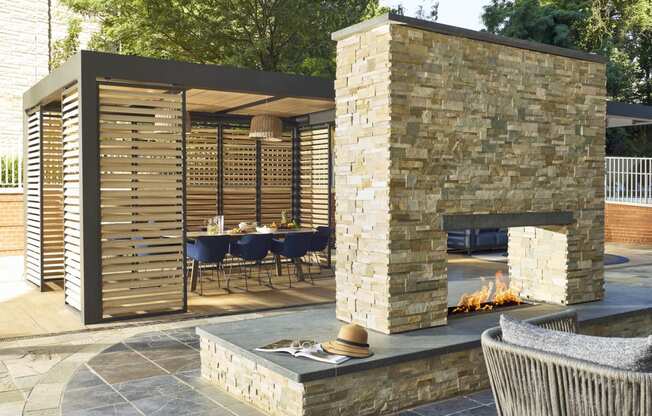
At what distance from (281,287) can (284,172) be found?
3.89 meters

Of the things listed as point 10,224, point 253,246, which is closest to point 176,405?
point 253,246

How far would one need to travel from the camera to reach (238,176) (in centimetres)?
1251

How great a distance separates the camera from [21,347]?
6066mm

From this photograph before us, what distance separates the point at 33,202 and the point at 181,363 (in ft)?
19.5

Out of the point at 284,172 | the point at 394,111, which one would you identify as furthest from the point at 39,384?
the point at 284,172

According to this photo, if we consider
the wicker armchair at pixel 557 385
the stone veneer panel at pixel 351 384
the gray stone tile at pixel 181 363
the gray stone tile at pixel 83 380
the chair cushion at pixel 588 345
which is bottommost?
the gray stone tile at pixel 83 380

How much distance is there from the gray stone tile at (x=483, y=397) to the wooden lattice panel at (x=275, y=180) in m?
8.33

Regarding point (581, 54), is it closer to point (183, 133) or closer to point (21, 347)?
point (183, 133)

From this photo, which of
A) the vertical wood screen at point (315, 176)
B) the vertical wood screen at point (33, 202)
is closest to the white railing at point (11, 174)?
the vertical wood screen at point (33, 202)

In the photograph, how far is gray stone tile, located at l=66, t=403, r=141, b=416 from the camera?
4180mm

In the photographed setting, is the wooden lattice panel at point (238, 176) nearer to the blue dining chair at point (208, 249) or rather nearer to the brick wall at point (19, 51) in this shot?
the blue dining chair at point (208, 249)

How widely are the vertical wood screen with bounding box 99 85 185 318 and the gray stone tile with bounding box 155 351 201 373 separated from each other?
6.68ft

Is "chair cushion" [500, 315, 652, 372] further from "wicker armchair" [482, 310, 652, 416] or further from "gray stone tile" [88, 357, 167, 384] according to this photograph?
"gray stone tile" [88, 357, 167, 384]

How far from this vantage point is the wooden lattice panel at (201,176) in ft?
39.7
